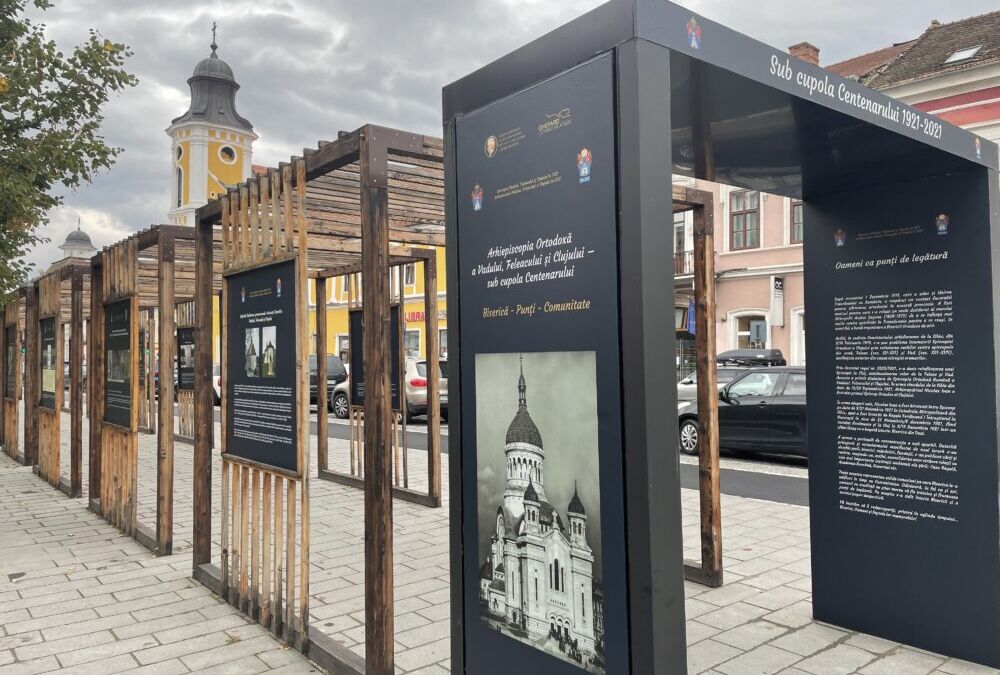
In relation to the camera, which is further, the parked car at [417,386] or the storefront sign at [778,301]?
the storefront sign at [778,301]

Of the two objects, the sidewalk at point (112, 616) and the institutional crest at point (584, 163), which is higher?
the institutional crest at point (584, 163)

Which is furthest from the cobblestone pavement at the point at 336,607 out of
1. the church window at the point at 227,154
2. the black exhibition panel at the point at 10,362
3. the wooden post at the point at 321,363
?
the church window at the point at 227,154

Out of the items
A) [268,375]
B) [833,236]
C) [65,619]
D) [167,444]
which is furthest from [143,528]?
[833,236]

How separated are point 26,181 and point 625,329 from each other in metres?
7.77

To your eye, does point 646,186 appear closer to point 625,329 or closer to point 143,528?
point 625,329

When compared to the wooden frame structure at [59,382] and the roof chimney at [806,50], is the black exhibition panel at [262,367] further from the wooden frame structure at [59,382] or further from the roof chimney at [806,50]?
the roof chimney at [806,50]

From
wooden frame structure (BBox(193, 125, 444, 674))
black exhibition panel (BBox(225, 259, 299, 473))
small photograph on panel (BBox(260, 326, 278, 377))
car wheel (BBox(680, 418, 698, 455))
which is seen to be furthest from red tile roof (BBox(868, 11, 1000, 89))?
small photograph on panel (BBox(260, 326, 278, 377))

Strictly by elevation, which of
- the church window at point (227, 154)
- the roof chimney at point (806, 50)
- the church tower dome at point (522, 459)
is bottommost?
the church tower dome at point (522, 459)

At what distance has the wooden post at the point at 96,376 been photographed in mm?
7688

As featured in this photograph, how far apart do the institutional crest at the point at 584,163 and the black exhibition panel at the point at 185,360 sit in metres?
14.3

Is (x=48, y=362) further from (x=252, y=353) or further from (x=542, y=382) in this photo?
(x=542, y=382)

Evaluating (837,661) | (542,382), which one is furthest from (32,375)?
(837,661)

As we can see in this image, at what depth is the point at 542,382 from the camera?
2584 mm

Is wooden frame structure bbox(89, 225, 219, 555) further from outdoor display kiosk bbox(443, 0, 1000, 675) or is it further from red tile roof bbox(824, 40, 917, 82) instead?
red tile roof bbox(824, 40, 917, 82)
